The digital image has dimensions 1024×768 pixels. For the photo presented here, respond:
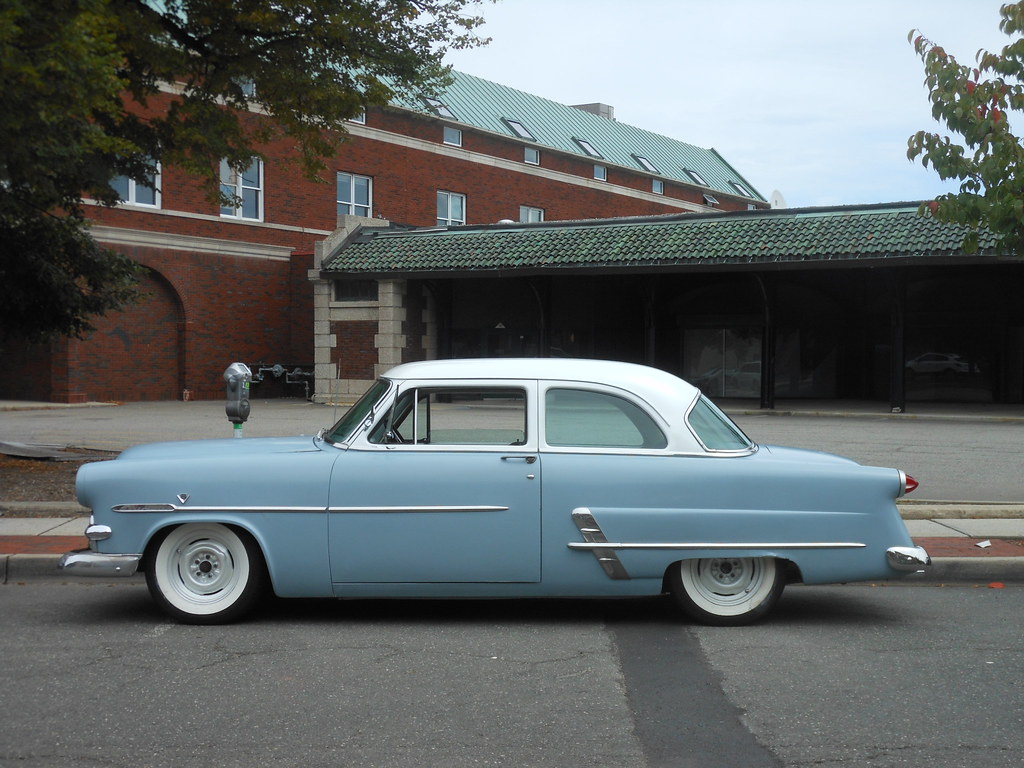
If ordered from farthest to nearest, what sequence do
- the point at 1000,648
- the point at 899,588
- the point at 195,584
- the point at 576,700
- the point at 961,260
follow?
the point at 961,260
the point at 899,588
the point at 195,584
the point at 1000,648
the point at 576,700

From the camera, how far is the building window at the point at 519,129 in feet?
140

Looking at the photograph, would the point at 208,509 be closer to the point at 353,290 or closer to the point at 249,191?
the point at 353,290

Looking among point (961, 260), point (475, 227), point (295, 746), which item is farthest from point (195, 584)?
point (475, 227)

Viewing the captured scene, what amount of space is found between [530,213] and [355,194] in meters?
9.57

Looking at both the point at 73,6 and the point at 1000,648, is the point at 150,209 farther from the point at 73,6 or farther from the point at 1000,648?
the point at 1000,648

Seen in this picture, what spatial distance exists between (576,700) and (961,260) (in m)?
19.4

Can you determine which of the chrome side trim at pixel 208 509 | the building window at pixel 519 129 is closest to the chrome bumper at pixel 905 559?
the chrome side trim at pixel 208 509

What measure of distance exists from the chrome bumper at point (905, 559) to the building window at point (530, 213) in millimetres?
36971

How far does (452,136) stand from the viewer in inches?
1545

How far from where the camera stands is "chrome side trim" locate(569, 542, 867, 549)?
20.4ft

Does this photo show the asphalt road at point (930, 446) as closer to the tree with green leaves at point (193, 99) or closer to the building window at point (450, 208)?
the tree with green leaves at point (193, 99)

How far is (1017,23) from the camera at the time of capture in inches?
371

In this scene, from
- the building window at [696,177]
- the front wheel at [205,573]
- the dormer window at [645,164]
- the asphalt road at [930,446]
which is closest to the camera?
the front wheel at [205,573]

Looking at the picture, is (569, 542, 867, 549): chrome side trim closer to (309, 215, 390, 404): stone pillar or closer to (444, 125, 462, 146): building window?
(309, 215, 390, 404): stone pillar
